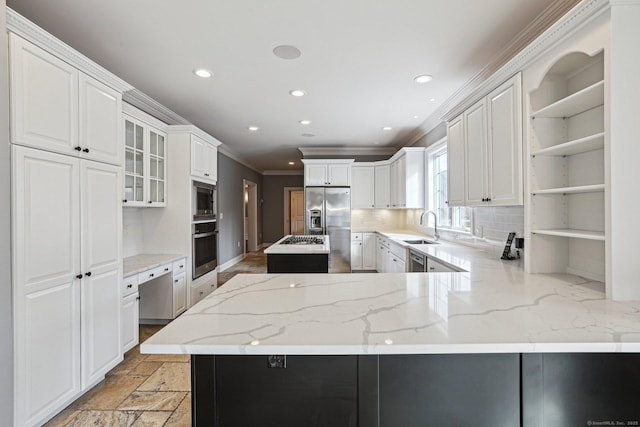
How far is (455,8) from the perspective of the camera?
1.96 metres

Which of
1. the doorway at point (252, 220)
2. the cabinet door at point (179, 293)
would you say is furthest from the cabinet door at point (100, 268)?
the doorway at point (252, 220)

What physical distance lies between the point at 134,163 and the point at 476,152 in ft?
10.9

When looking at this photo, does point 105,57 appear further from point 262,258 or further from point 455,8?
point 262,258

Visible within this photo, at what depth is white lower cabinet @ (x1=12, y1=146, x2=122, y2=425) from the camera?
1.60m

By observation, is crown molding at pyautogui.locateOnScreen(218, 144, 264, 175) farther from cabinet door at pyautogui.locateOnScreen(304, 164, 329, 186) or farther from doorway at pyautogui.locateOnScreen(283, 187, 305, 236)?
cabinet door at pyautogui.locateOnScreen(304, 164, 329, 186)

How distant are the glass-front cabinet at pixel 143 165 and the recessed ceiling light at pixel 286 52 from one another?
166 cm

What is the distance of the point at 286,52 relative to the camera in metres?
2.53

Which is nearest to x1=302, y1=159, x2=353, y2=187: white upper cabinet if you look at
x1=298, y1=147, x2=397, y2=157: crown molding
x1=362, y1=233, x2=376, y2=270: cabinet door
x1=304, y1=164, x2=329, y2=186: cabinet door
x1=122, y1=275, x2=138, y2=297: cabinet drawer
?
x1=304, y1=164, x2=329, y2=186: cabinet door

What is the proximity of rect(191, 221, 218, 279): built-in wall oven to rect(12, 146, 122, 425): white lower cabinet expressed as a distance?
4.59ft

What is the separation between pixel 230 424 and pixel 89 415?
157 centimetres

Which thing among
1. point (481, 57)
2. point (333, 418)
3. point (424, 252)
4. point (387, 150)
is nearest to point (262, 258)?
point (387, 150)

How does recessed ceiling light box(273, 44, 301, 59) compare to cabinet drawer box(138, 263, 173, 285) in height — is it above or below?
above

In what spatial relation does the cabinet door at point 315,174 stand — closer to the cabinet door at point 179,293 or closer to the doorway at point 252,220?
the cabinet door at point 179,293

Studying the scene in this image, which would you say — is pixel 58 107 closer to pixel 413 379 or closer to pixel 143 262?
pixel 143 262
